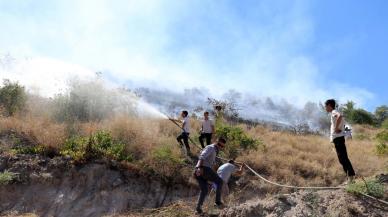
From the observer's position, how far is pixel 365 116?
127 ft

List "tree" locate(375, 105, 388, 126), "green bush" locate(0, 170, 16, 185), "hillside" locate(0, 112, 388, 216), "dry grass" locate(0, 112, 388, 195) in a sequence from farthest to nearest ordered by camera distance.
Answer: "tree" locate(375, 105, 388, 126) < "dry grass" locate(0, 112, 388, 195) < "green bush" locate(0, 170, 16, 185) < "hillside" locate(0, 112, 388, 216)

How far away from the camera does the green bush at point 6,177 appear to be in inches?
541

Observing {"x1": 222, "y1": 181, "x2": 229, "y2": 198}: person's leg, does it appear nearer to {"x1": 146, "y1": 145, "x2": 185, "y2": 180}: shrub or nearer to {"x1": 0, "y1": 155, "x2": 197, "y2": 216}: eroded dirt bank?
{"x1": 0, "y1": 155, "x2": 197, "y2": 216}: eroded dirt bank

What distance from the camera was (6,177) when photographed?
1379 centimetres

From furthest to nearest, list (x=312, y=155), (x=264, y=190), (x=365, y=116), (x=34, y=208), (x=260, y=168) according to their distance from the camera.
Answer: (x=365, y=116)
(x=312, y=155)
(x=260, y=168)
(x=264, y=190)
(x=34, y=208)

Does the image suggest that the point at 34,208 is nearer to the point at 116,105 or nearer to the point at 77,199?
the point at 77,199

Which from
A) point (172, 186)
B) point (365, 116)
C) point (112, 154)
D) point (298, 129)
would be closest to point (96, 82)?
point (112, 154)

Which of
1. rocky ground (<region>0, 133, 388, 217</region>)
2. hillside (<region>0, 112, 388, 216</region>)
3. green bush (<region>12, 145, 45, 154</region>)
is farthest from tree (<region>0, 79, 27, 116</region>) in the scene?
rocky ground (<region>0, 133, 388, 217</region>)

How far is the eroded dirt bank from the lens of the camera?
13.5 meters

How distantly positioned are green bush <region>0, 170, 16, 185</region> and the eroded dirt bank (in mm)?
116

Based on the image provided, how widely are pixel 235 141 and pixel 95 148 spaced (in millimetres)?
4534

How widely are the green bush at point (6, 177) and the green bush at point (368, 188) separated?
8.94 m

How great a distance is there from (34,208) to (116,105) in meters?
8.95

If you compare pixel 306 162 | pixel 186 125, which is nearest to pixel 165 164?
pixel 186 125
